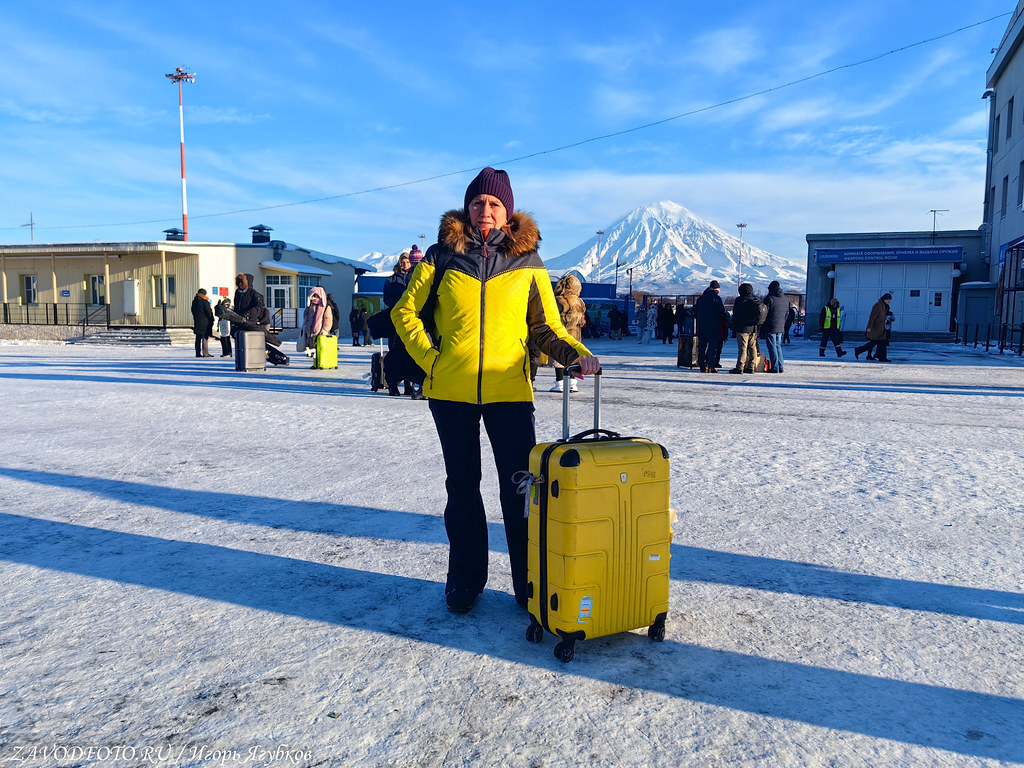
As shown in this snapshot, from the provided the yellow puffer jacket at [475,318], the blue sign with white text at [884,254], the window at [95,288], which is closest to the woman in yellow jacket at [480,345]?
the yellow puffer jacket at [475,318]

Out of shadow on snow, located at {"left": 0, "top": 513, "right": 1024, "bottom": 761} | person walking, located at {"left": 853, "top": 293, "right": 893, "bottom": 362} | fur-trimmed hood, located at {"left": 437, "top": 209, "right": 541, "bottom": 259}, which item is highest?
fur-trimmed hood, located at {"left": 437, "top": 209, "right": 541, "bottom": 259}

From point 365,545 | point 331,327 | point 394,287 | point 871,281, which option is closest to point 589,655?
point 365,545

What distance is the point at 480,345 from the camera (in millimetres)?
2854

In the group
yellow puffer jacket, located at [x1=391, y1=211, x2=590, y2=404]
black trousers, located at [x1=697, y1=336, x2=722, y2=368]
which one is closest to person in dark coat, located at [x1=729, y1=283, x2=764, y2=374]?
black trousers, located at [x1=697, y1=336, x2=722, y2=368]

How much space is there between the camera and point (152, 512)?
13.8ft

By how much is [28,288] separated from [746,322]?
3407cm

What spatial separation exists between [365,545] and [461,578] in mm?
893

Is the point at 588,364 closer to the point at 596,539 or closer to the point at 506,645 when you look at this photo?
the point at 596,539

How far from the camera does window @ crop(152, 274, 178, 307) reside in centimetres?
3100

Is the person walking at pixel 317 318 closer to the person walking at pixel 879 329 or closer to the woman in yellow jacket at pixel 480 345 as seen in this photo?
the woman in yellow jacket at pixel 480 345

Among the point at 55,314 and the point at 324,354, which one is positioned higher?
the point at 55,314

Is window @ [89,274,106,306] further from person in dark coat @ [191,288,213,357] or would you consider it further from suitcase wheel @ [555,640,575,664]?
suitcase wheel @ [555,640,575,664]

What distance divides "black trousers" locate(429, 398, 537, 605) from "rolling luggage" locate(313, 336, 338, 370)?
1145 cm

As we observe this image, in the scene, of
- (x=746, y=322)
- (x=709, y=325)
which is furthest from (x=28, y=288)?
(x=746, y=322)
